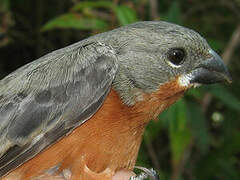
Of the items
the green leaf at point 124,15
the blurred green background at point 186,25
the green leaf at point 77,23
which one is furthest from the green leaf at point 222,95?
the green leaf at point 77,23

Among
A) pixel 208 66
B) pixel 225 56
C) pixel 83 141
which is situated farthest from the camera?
pixel 225 56

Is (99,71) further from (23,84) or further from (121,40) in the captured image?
(23,84)

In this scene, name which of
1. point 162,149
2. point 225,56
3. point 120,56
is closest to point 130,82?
point 120,56

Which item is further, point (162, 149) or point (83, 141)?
point (162, 149)

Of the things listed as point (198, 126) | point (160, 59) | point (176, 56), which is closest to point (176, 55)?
point (176, 56)

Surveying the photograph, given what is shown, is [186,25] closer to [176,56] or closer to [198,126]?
[198,126]

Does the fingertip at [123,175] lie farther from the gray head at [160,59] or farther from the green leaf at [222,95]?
the green leaf at [222,95]
